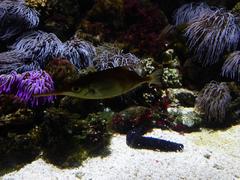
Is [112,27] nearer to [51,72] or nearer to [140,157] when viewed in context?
[51,72]

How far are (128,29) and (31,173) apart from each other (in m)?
3.76

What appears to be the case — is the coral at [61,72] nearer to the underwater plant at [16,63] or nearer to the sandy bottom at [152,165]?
the underwater plant at [16,63]

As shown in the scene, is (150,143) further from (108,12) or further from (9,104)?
(108,12)

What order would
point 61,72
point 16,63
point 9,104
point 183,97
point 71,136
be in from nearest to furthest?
1. point 71,136
2. point 9,104
3. point 61,72
4. point 16,63
5. point 183,97

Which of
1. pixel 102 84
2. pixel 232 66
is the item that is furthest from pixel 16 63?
pixel 102 84

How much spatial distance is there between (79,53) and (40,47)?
0.69 m

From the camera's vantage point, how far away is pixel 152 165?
15.4 ft

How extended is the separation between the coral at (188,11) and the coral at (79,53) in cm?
273

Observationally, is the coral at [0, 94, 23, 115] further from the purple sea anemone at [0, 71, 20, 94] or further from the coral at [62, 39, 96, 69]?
the coral at [62, 39, 96, 69]

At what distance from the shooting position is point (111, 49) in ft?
21.2

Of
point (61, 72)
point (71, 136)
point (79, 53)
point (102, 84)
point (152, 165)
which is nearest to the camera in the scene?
point (102, 84)

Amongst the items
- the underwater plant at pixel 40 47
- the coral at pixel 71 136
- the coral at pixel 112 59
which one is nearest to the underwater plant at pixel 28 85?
the coral at pixel 71 136

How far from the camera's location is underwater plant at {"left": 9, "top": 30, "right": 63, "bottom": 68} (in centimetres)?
605

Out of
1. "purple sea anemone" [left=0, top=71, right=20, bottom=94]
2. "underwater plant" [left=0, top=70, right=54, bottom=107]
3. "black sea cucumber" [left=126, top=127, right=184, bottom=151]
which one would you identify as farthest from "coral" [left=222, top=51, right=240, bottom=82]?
"purple sea anemone" [left=0, top=71, right=20, bottom=94]
